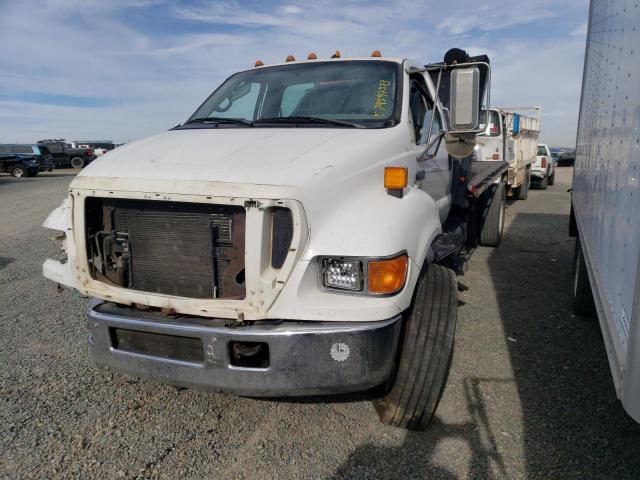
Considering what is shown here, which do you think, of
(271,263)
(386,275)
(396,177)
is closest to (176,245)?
(271,263)

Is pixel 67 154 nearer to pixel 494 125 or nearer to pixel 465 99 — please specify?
pixel 494 125

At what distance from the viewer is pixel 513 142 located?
40.7 feet

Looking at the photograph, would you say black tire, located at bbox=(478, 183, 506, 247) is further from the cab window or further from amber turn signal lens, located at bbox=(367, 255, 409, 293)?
amber turn signal lens, located at bbox=(367, 255, 409, 293)

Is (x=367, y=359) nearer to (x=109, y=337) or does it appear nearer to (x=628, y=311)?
(x=628, y=311)

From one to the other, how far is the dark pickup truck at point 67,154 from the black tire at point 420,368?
114ft

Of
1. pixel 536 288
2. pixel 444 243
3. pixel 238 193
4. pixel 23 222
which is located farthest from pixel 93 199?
pixel 23 222

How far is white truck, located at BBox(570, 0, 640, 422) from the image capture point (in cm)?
182

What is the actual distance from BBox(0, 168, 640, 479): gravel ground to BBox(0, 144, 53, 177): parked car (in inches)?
1012

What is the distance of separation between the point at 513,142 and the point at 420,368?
1092 centimetres

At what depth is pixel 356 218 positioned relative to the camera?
8.66 feet

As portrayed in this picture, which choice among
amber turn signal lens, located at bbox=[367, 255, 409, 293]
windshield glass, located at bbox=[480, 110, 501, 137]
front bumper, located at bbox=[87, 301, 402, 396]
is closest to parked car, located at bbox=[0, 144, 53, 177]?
windshield glass, located at bbox=[480, 110, 501, 137]

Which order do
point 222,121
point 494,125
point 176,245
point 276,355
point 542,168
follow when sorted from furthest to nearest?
point 542,168 < point 494,125 < point 222,121 < point 176,245 < point 276,355

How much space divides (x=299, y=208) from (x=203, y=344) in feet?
2.80

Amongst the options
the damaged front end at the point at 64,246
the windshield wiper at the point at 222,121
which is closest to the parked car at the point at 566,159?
the windshield wiper at the point at 222,121
